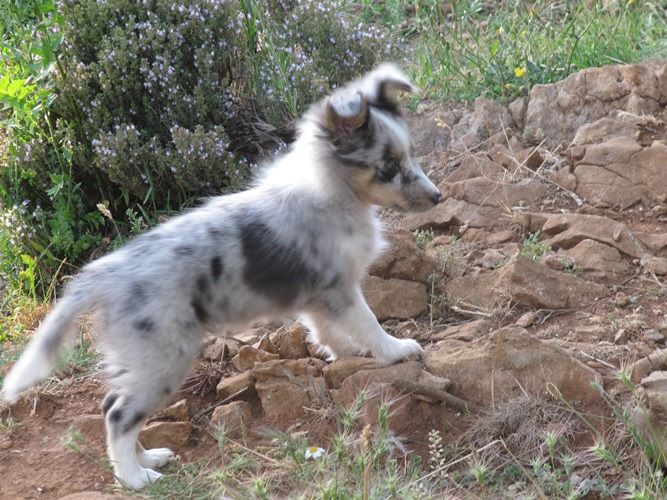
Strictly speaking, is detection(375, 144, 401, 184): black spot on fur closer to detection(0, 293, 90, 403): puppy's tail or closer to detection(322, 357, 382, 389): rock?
detection(322, 357, 382, 389): rock

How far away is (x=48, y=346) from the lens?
13.5ft

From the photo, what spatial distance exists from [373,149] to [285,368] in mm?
1164

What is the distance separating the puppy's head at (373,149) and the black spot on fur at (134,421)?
145cm

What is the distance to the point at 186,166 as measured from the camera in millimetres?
6723

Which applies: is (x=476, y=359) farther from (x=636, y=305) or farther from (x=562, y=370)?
(x=636, y=305)

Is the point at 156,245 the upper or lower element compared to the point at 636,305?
upper

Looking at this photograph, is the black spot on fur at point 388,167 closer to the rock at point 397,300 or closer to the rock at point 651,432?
the rock at point 397,300

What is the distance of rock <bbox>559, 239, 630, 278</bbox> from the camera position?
5395mm

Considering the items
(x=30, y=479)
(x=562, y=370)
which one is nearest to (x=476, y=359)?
(x=562, y=370)

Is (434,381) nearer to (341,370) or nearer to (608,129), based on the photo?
(341,370)

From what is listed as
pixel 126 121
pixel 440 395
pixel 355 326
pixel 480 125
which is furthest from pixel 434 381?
pixel 126 121

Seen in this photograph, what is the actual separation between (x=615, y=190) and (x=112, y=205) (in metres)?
3.58

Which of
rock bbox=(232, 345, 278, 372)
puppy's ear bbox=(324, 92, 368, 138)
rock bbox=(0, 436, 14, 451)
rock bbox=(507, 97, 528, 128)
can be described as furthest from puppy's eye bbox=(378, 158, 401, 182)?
rock bbox=(507, 97, 528, 128)

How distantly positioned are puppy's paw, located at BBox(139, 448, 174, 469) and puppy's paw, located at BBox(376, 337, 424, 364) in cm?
110
